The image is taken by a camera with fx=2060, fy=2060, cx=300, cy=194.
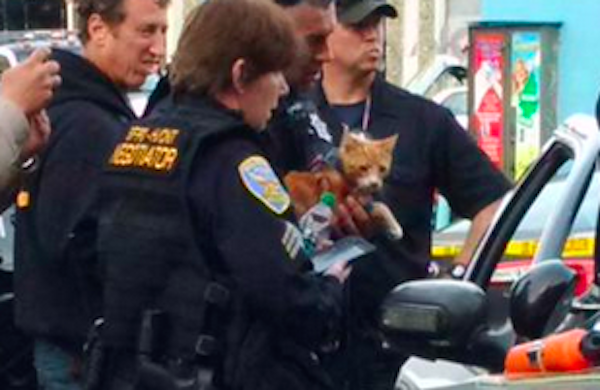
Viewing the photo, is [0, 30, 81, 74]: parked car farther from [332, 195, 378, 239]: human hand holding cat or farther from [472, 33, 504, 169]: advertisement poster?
[332, 195, 378, 239]: human hand holding cat

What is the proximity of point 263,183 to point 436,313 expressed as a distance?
2.65ft

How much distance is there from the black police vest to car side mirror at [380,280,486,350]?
665 millimetres

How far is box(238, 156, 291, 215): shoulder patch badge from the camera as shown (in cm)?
470

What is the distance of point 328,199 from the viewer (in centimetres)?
541

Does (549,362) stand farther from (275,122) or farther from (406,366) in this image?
(275,122)

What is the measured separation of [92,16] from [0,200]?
89 cm

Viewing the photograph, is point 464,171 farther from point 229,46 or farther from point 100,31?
point 229,46

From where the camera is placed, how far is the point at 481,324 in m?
4.12

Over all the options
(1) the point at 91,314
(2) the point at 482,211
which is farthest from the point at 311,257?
(2) the point at 482,211

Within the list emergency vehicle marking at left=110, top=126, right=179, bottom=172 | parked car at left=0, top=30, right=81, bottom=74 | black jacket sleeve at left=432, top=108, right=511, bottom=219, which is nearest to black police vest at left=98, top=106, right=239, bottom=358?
emergency vehicle marking at left=110, top=126, right=179, bottom=172

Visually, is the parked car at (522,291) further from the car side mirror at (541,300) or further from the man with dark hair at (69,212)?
the man with dark hair at (69,212)

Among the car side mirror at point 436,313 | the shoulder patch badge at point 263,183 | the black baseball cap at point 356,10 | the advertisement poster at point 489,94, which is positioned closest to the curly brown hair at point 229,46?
the shoulder patch badge at point 263,183

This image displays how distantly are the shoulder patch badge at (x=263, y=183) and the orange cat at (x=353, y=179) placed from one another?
56cm

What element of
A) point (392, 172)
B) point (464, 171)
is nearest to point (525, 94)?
point (464, 171)
